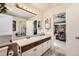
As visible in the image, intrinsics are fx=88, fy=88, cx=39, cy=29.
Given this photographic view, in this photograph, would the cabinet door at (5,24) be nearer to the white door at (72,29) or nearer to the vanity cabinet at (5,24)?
the vanity cabinet at (5,24)

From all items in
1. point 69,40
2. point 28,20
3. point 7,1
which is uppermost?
point 7,1

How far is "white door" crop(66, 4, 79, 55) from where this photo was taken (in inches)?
78.6

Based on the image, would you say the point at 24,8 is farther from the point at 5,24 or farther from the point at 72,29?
the point at 72,29

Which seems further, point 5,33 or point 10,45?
point 5,33

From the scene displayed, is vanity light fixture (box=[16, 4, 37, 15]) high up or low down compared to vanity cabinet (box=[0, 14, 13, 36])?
up

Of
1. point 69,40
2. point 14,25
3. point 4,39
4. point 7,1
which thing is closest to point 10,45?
point 4,39

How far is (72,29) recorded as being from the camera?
2.09 metres

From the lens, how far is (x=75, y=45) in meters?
2.05

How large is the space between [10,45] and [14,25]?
43cm

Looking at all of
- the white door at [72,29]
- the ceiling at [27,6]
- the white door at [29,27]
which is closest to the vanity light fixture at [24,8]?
the ceiling at [27,6]

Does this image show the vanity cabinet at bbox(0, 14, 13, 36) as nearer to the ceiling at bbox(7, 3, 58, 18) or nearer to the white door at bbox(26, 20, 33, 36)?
the ceiling at bbox(7, 3, 58, 18)

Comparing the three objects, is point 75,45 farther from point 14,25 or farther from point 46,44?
point 14,25

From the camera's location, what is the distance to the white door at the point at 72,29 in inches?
78.6

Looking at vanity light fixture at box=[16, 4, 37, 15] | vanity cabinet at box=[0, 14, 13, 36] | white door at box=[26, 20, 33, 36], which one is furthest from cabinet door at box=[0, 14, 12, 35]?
white door at box=[26, 20, 33, 36]
